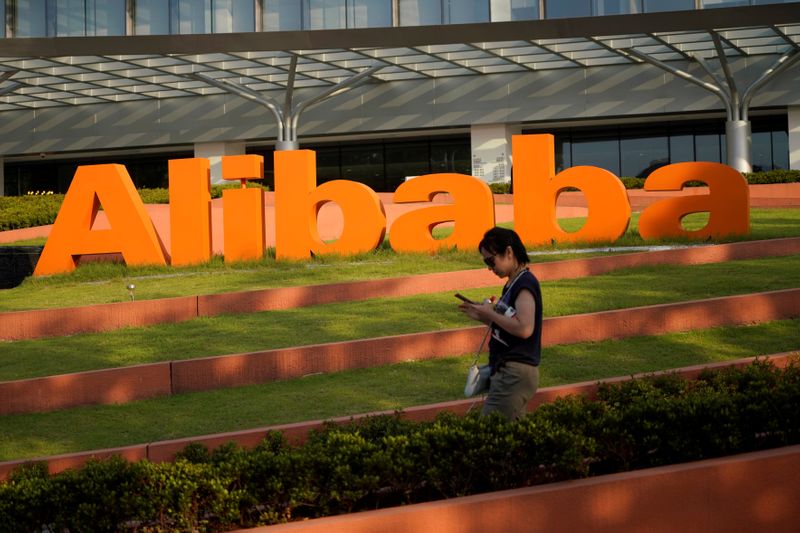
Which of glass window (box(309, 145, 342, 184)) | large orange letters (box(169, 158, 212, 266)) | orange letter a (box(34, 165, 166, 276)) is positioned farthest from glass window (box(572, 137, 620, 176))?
orange letter a (box(34, 165, 166, 276))

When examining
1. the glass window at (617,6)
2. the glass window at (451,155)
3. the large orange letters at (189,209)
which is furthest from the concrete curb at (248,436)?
the glass window at (451,155)

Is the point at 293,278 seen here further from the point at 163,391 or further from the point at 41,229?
the point at 41,229

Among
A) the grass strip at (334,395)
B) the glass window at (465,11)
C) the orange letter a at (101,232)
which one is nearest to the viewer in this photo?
the grass strip at (334,395)

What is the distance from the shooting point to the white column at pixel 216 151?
43.3m

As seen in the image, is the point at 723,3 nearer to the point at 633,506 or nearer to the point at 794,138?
the point at 794,138

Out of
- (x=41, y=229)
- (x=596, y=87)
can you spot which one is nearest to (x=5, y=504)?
(x=41, y=229)

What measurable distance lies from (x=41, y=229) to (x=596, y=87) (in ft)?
69.9

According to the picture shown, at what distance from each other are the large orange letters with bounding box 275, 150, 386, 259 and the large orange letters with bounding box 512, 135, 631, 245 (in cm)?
252

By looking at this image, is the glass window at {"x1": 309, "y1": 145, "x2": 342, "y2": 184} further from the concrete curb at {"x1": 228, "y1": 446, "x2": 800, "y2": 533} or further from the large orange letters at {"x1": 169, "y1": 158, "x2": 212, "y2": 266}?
the concrete curb at {"x1": 228, "y1": 446, "x2": 800, "y2": 533}

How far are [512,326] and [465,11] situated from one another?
115 ft

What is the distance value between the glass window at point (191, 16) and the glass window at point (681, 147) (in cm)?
1868

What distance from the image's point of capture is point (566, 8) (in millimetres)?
38438

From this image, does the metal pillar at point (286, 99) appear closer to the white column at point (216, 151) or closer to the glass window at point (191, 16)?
the glass window at point (191, 16)

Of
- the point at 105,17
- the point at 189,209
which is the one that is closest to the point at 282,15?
the point at 105,17
